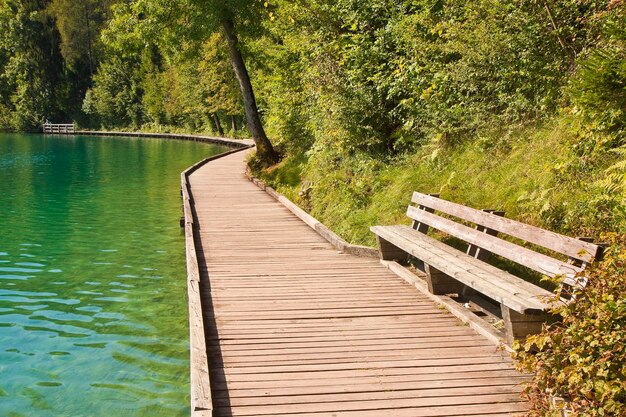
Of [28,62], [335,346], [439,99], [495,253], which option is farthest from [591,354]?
[28,62]

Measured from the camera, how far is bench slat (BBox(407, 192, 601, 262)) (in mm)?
5043

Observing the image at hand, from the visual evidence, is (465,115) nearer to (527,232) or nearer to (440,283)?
(440,283)

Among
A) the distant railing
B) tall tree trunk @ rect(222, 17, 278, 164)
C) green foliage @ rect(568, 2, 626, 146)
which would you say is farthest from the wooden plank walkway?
the distant railing

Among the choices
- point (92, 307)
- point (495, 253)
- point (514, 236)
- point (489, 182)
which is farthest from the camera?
point (92, 307)

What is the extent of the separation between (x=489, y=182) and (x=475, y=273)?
10.9 feet

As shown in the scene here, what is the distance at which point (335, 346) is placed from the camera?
6.07m

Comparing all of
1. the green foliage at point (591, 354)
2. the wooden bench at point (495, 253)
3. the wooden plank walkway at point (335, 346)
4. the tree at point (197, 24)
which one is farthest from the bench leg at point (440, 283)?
the tree at point (197, 24)

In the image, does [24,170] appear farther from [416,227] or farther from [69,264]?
[416,227]

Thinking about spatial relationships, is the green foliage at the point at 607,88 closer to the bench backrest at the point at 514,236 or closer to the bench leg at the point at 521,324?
the bench backrest at the point at 514,236

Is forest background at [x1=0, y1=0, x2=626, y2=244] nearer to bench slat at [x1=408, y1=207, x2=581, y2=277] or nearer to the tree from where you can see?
the tree

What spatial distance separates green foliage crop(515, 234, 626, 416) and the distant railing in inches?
3274

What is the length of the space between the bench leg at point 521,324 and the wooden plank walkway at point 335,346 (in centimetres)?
29

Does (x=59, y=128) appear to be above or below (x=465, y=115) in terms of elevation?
above

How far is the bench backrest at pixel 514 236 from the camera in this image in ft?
17.1
